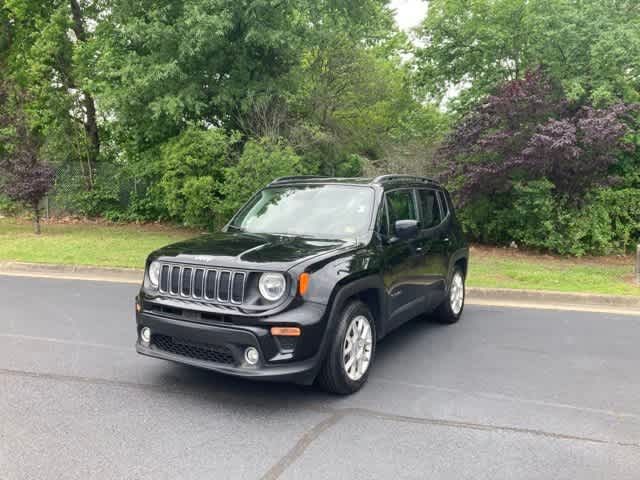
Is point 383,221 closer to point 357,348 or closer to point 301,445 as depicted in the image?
point 357,348

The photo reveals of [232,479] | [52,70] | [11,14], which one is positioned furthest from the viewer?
[11,14]

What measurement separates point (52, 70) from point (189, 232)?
8.86 m

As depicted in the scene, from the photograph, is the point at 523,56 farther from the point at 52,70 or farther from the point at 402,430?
the point at 52,70

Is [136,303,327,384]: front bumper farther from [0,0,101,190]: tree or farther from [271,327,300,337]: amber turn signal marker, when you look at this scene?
[0,0,101,190]: tree

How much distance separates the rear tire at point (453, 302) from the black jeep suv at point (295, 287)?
92 centimetres

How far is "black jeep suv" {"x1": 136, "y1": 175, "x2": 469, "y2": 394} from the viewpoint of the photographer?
3.90 m

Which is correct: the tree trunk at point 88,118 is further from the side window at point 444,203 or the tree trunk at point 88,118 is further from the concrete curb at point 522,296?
the side window at point 444,203

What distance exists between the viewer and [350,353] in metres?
4.39

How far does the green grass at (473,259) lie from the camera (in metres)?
8.91

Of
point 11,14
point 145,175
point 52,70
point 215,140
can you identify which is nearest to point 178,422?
point 215,140

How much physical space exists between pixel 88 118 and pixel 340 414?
2036cm

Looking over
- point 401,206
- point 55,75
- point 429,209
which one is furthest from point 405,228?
point 55,75

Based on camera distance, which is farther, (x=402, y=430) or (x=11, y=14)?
(x=11, y=14)

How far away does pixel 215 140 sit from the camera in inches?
555
